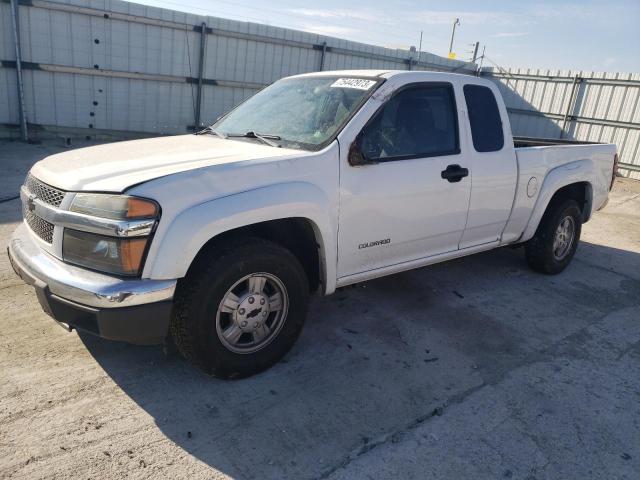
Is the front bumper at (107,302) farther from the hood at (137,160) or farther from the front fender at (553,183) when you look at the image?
the front fender at (553,183)

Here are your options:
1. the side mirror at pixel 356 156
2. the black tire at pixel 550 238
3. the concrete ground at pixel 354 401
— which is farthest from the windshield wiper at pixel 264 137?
the black tire at pixel 550 238

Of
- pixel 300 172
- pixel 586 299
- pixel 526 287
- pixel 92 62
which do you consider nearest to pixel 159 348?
Result: pixel 300 172

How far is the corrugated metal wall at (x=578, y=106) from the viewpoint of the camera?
13.0 metres

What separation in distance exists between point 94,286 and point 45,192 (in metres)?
0.79

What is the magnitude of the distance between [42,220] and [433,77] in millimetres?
2944

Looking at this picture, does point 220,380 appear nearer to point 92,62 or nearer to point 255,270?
point 255,270

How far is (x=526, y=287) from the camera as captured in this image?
5.18 metres

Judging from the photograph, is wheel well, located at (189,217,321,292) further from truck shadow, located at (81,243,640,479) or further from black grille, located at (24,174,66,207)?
black grille, located at (24,174,66,207)

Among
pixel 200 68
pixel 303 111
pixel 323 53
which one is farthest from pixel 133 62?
pixel 303 111

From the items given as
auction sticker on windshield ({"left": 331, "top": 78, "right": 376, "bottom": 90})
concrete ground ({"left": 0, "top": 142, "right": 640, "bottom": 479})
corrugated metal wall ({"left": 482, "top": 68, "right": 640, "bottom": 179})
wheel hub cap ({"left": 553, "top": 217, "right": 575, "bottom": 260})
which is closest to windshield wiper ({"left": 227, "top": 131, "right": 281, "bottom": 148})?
auction sticker on windshield ({"left": 331, "top": 78, "right": 376, "bottom": 90})

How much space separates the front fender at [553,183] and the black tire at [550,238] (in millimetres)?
A: 141

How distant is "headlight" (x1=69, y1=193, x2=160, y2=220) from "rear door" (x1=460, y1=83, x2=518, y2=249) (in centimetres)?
263

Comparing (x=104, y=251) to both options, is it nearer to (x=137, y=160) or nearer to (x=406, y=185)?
(x=137, y=160)

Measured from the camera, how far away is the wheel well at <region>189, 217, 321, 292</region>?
3271 millimetres
